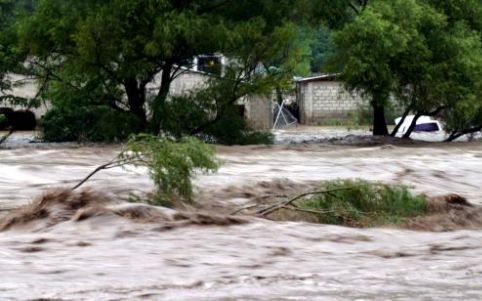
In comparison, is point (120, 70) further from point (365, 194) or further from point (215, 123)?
point (365, 194)

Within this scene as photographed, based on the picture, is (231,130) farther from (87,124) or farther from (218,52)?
(87,124)

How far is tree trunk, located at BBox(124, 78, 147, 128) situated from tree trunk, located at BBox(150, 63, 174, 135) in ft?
2.69

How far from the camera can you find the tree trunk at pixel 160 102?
3672cm

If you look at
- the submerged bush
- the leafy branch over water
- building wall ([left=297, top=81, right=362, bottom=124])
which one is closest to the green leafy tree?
the submerged bush

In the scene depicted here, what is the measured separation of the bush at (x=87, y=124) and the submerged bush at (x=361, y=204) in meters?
19.4

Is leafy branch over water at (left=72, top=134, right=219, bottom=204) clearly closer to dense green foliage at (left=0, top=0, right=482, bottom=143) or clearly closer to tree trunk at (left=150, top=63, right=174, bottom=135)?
dense green foliage at (left=0, top=0, right=482, bottom=143)

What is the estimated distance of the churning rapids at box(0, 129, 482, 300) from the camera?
10.3 m

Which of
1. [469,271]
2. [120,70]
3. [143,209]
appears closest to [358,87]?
[120,70]

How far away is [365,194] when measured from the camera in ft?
58.5

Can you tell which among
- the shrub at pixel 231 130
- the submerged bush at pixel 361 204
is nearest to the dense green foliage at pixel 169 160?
the submerged bush at pixel 361 204

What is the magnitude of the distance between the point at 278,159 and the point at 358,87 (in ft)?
31.7

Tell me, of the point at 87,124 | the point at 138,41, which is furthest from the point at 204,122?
the point at 87,124

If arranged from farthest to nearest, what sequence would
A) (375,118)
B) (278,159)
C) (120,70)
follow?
(375,118), (120,70), (278,159)

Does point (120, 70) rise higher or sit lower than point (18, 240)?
higher
